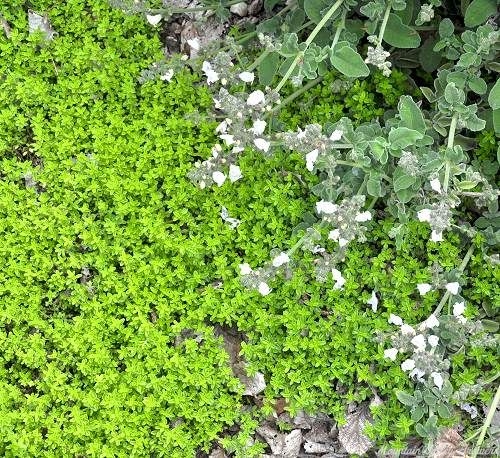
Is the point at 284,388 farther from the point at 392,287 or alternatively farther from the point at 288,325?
the point at 392,287

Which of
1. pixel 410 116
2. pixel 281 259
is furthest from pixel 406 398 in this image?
pixel 410 116

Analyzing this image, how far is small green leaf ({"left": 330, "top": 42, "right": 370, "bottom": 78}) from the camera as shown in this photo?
288 centimetres

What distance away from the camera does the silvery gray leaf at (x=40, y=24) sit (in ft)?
11.9

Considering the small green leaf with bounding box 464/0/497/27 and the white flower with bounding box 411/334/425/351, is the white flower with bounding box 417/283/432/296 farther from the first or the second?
the small green leaf with bounding box 464/0/497/27

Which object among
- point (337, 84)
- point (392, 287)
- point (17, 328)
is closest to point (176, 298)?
point (17, 328)

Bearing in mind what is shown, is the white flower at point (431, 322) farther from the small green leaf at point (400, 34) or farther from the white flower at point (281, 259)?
the small green leaf at point (400, 34)

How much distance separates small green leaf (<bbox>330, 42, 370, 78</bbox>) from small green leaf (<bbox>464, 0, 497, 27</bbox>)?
1.77ft

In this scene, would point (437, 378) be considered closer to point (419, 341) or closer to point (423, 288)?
point (419, 341)

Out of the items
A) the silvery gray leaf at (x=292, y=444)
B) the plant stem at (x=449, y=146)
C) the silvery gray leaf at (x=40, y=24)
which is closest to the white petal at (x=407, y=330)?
the plant stem at (x=449, y=146)

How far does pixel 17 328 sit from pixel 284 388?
127cm

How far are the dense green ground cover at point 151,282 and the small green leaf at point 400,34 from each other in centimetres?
33

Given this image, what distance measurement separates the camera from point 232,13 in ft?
12.1

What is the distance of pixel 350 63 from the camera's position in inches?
114

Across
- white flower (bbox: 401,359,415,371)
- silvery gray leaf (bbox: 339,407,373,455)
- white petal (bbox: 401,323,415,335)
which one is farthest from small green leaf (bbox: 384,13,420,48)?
silvery gray leaf (bbox: 339,407,373,455)
